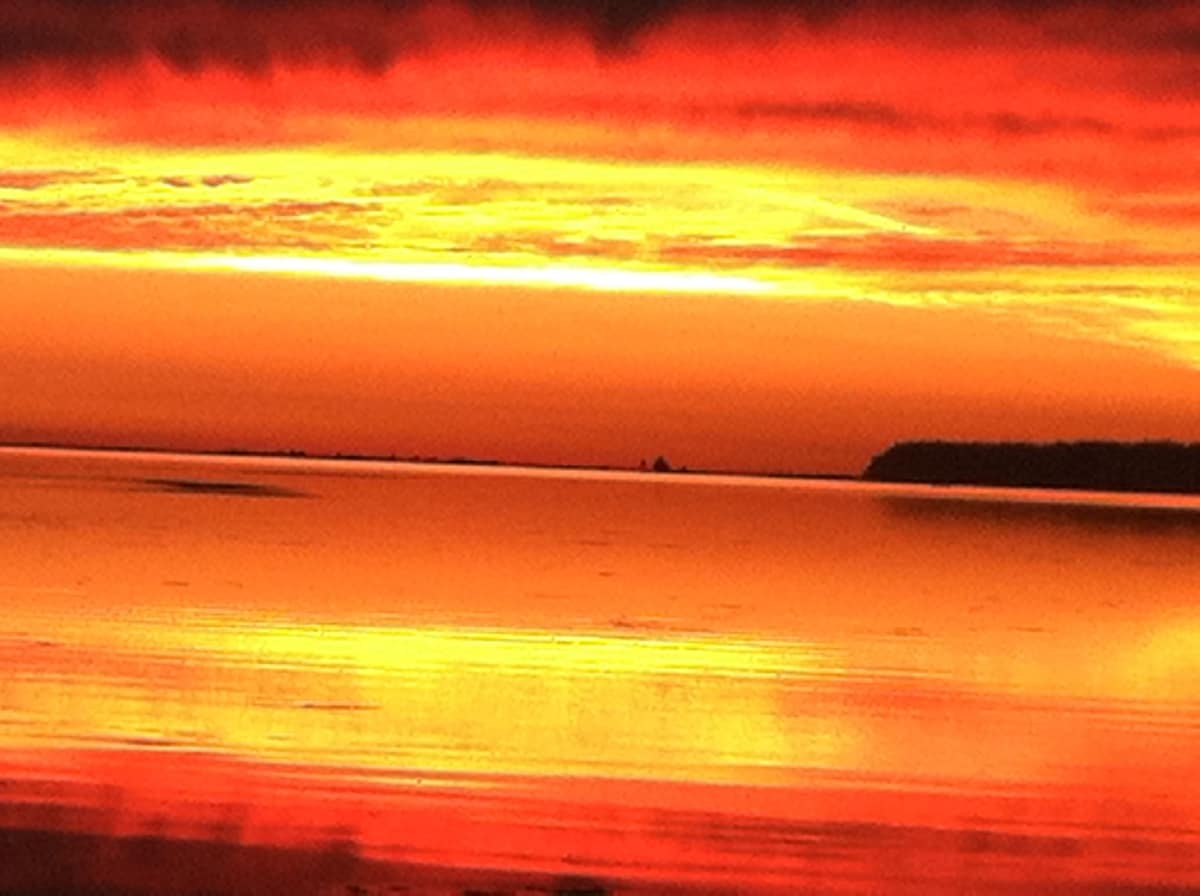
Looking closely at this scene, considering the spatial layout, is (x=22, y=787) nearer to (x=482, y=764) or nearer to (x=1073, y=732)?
(x=482, y=764)

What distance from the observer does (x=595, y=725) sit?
18.4 metres

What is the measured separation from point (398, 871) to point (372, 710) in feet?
21.1

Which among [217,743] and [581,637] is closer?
[217,743]

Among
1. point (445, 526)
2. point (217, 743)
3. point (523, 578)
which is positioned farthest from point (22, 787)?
point (445, 526)

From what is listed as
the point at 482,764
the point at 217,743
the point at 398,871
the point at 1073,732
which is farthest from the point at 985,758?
the point at 398,871

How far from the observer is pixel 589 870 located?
1244 centimetres

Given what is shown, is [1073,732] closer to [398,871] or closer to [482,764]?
[482,764]

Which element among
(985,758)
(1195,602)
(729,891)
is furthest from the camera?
(1195,602)

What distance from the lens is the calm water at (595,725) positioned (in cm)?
1300

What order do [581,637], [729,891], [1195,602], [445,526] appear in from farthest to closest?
[445,526], [1195,602], [581,637], [729,891]

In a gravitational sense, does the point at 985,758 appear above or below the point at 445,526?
above

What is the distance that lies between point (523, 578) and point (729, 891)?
88.3 ft

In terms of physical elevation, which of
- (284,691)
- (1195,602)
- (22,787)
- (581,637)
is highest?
(22,787)

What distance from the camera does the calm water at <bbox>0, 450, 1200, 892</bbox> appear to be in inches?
512
